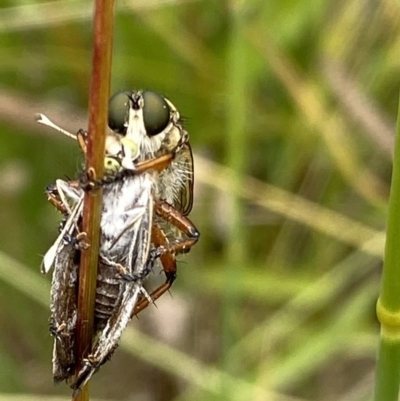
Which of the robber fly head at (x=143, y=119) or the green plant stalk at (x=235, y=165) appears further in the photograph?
the green plant stalk at (x=235, y=165)

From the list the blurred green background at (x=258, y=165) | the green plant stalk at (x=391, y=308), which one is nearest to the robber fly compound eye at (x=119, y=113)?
the green plant stalk at (x=391, y=308)

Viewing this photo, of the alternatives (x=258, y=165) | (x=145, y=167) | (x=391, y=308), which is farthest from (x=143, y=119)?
(x=258, y=165)

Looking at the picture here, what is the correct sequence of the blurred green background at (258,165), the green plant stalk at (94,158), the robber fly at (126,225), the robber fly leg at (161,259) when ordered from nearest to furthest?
the green plant stalk at (94,158), the robber fly at (126,225), the robber fly leg at (161,259), the blurred green background at (258,165)

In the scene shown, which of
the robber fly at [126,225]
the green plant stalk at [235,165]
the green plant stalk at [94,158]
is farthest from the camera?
the green plant stalk at [235,165]

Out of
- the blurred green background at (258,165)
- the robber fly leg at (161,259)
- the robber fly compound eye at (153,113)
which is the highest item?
the robber fly compound eye at (153,113)

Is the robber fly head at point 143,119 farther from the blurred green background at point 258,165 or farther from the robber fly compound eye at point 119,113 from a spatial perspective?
the blurred green background at point 258,165

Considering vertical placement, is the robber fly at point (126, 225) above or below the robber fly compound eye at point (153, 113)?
below
